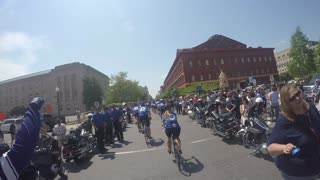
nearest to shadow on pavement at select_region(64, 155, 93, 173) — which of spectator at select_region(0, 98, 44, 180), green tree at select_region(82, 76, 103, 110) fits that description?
spectator at select_region(0, 98, 44, 180)

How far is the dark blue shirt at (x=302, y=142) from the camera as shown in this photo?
287 cm

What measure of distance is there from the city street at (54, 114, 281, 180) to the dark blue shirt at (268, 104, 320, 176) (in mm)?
4123

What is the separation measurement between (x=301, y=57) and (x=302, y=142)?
71176 mm

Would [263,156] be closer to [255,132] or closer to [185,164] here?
[255,132]

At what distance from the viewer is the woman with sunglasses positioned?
9.43ft

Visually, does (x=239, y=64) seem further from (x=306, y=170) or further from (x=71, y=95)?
(x=306, y=170)

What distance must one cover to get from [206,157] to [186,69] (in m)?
67.6

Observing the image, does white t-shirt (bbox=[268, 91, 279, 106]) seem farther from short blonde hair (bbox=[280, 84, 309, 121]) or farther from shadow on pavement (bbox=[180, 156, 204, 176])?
short blonde hair (bbox=[280, 84, 309, 121])

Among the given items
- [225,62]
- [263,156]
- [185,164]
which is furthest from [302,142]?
[225,62]

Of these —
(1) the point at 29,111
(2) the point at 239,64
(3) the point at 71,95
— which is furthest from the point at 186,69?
(1) the point at 29,111

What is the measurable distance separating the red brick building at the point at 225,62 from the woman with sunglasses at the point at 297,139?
72.4 meters

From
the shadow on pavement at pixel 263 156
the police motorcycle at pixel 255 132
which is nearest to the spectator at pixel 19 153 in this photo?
the police motorcycle at pixel 255 132

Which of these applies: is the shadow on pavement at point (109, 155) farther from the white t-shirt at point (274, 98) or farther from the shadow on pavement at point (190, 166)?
the white t-shirt at point (274, 98)

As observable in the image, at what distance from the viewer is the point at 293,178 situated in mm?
2996
